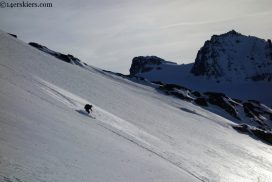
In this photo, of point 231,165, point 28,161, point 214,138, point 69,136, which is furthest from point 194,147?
point 28,161

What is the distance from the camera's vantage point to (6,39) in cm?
5653

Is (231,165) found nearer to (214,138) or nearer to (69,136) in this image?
(214,138)

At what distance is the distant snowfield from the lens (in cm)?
1605

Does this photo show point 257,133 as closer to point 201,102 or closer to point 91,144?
point 201,102

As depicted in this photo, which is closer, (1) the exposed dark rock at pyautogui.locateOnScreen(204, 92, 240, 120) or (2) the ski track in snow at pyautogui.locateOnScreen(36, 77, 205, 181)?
(2) the ski track in snow at pyautogui.locateOnScreen(36, 77, 205, 181)

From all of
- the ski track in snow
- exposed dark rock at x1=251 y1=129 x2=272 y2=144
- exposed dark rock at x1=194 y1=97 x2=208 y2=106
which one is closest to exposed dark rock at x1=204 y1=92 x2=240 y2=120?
exposed dark rock at x1=194 y1=97 x2=208 y2=106

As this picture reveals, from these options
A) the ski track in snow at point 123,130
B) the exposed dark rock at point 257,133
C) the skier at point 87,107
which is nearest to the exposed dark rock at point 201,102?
the exposed dark rock at point 257,133

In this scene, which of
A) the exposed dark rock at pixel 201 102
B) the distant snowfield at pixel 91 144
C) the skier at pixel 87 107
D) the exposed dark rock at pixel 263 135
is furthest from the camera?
the exposed dark rock at pixel 201 102

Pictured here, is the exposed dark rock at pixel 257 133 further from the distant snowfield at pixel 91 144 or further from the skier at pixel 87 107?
the skier at pixel 87 107

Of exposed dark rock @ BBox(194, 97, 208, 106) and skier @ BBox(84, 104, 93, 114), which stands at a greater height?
exposed dark rock @ BBox(194, 97, 208, 106)

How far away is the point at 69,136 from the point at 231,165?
69.9ft

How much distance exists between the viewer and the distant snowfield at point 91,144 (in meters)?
16.0

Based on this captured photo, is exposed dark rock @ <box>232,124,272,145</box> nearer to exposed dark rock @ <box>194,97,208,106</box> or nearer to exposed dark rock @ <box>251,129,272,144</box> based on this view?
exposed dark rock @ <box>251,129,272,144</box>

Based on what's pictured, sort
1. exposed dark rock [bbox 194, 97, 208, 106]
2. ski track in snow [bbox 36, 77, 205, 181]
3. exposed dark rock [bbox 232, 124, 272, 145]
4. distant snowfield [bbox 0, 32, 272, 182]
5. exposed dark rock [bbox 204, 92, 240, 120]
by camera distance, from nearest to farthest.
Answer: distant snowfield [bbox 0, 32, 272, 182] → ski track in snow [bbox 36, 77, 205, 181] → exposed dark rock [bbox 232, 124, 272, 145] → exposed dark rock [bbox 194, 97, 208, 106] → exposed dark rock [bbox 204, 92, 240, 120]
